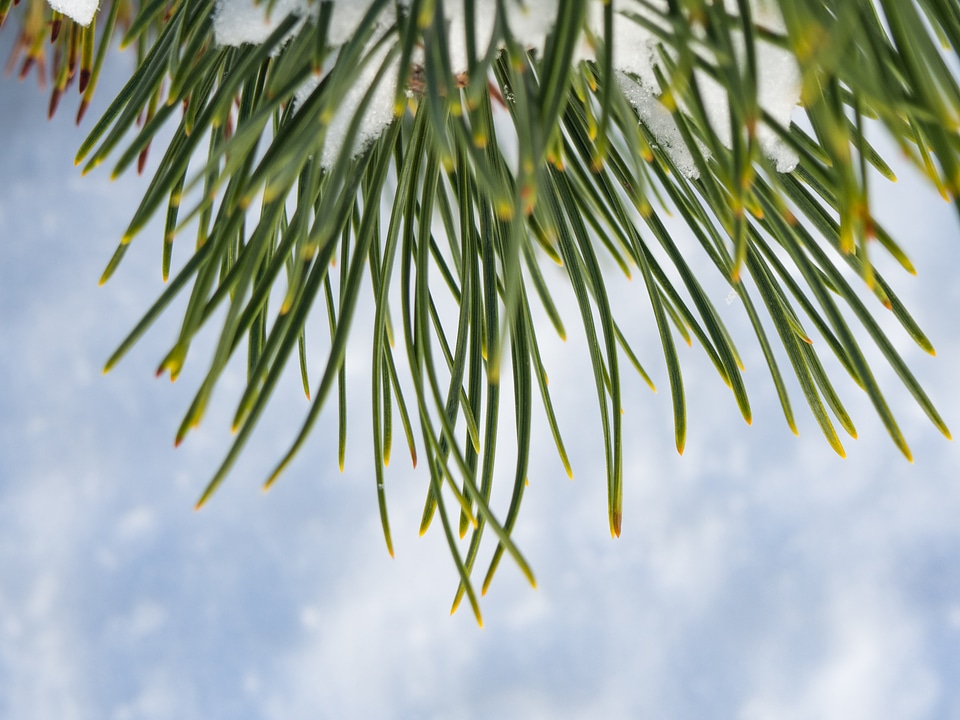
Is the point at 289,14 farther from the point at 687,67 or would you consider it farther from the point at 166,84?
the point at 166,84

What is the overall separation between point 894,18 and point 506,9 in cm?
10

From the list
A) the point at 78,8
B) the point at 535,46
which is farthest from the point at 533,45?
the point at 78,8

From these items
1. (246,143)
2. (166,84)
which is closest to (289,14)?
(246,143)

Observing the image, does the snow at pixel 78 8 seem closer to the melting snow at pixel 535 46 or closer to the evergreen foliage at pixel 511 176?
the evergreen foliage at pixel 511 176

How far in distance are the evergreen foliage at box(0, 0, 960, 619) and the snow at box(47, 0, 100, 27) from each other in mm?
26

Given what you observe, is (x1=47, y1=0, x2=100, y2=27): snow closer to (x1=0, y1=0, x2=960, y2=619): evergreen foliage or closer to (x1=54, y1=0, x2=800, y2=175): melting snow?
(x1=0, y1=0, x2=960, y2=619): evergreen foliage

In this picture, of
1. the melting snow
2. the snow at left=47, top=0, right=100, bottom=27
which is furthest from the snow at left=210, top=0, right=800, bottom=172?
the snow at left=47, top=0, right=100, bottom=27

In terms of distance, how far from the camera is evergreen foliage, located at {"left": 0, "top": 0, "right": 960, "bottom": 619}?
0.55ft

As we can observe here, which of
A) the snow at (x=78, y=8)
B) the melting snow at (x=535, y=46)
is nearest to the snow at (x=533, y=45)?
the melting snow at (x=535, y=46)

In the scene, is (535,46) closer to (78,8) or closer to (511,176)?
(511,176)

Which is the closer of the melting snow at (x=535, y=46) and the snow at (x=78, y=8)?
the melting snow at (x=535, y=46)

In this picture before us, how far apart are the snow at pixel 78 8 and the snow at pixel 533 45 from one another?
0.13 m

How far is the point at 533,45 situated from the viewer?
0.23 m

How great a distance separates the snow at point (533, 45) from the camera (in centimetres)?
21
